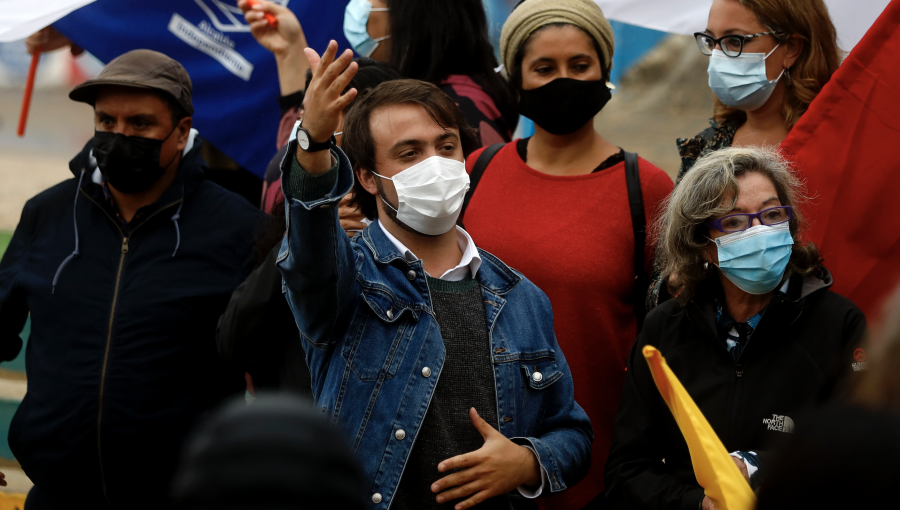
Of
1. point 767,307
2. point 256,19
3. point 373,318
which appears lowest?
point 373,318

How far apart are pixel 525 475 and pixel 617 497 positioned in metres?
0.47

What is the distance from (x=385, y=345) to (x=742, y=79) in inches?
74.2

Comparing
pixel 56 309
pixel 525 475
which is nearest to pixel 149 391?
pixel 56 309

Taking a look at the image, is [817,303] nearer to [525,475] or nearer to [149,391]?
[525,475]

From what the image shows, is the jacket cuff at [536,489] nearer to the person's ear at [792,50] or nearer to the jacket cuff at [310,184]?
the jacket cuff at [310,184]

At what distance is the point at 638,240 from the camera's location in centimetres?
318

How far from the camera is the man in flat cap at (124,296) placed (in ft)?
11.0

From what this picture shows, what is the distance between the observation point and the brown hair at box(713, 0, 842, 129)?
3.26 meters

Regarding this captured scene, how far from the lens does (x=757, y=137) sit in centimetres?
338

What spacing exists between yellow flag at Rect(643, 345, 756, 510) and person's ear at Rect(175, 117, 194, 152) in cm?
246

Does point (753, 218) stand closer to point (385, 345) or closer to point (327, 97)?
point (385, 345)

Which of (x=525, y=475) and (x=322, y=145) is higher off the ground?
(x=322, y=145)

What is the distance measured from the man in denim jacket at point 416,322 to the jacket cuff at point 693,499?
0.30 meters

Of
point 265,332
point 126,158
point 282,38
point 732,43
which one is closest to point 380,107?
point 265,332
